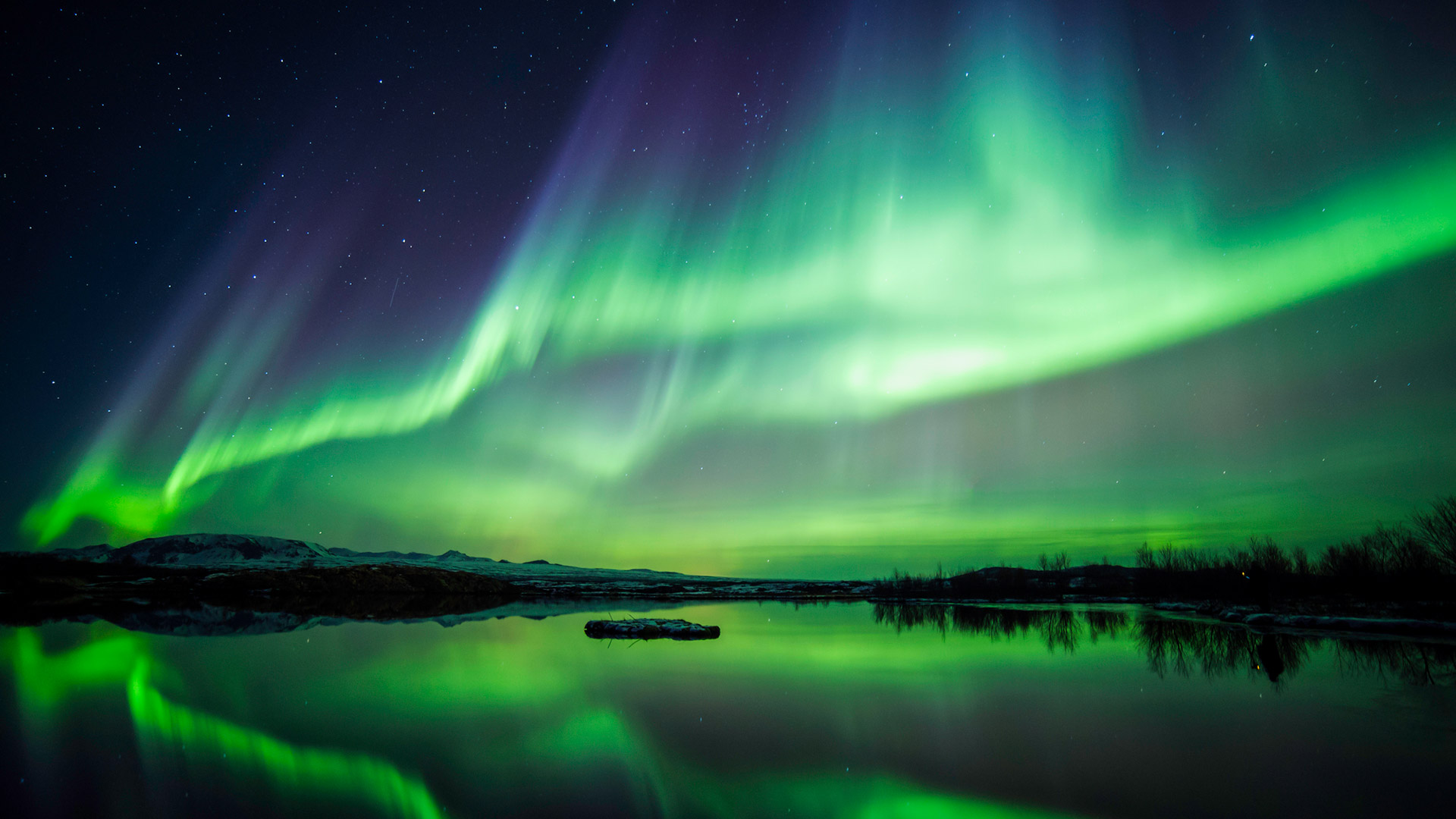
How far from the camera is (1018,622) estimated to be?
42.2m

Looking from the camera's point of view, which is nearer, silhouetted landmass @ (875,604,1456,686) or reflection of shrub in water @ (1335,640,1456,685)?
reflection of shrub in water @ (1335,640,1456,685)

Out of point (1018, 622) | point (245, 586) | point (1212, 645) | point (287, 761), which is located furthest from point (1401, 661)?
point (245, 586)

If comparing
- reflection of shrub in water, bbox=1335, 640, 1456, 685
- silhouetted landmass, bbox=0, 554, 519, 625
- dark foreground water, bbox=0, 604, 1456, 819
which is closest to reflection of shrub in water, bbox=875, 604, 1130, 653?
reflection of shrub in water, bbox=1335, 640, 1456, 685

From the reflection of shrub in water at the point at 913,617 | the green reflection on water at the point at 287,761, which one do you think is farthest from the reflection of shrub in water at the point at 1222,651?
the green reflection on water at the point at 287,761

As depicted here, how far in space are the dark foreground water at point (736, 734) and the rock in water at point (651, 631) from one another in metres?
6.85

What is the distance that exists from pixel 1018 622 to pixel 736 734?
118ft

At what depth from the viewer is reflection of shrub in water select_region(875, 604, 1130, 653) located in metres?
32.6

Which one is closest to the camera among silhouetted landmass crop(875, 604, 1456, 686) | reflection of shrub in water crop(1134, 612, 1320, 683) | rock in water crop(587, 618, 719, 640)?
silhouetted landmass crop(875, 604, 1456, 686)

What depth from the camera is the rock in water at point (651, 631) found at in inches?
1199

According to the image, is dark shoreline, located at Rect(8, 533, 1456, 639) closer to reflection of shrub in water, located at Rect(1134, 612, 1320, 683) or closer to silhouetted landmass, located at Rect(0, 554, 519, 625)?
silhouetted landmass, located at Rect(0, 554, 519, 625)

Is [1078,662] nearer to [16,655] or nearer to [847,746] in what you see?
[847,746]

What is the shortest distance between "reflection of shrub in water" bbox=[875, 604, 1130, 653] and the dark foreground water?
30.2 ft

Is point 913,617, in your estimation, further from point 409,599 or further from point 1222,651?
point 409,599

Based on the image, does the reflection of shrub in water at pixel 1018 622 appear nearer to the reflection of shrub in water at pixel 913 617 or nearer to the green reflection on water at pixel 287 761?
the reflection of shrub in water at pixel 913 617
